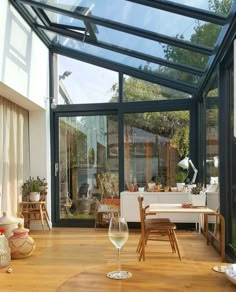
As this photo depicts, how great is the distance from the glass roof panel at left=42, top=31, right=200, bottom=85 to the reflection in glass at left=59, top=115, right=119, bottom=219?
1165 millimetres

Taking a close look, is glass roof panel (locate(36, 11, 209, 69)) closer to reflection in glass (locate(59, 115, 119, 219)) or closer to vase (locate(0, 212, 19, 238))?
reflection in glass (locate(59, 115, 119, 219))

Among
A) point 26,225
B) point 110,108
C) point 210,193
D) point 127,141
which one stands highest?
point 110,108

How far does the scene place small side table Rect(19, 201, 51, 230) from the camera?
220 inches

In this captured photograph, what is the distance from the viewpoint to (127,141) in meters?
6.17

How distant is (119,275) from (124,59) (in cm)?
498

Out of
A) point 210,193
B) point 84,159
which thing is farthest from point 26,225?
point 210,193

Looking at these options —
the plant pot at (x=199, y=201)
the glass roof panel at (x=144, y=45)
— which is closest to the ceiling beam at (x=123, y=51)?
the glass roof panel at (x=144, y=45)

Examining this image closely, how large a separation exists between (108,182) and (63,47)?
284cm

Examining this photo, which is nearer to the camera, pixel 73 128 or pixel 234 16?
pixel 234 16

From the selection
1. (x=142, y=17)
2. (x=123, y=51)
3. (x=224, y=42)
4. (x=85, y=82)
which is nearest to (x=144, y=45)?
(x=123, y=51)

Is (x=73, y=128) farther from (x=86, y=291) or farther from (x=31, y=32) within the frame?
(x=86, y=291)

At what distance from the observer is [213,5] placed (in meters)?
3.19

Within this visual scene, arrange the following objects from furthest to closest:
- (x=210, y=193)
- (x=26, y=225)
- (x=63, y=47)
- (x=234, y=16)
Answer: (x=63, y=47), (x=26, y=225), (x=210, y=193), (x=234, y=16)

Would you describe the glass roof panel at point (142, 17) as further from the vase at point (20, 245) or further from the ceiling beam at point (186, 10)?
the vase at point (20, 245)
